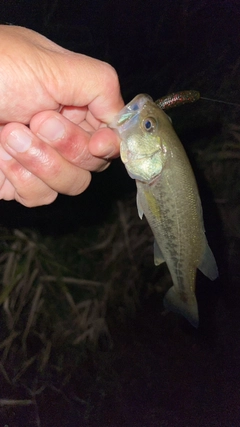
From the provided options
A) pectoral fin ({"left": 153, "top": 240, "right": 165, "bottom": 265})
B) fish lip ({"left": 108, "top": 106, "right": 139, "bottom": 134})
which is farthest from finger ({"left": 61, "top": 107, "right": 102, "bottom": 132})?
pectoral fin ({"left": 153, "top": 240, "right": 165, "bottom": 265})

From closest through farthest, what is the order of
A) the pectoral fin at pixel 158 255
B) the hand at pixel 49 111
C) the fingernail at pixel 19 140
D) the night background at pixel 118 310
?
the hand at pixel 49 111 < the fingernail at pixel 19 140 < the pectoral fin at pixel 158 255 < the night background at pixel 118 310

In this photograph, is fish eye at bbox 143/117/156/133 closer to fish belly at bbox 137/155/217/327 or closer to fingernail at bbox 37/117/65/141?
fish belly at bbox 137/155/217/327

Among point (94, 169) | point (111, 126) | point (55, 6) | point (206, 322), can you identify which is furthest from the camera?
point (206, 322)

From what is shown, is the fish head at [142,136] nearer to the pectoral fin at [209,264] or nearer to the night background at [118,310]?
the pectoral fin at [209,264]

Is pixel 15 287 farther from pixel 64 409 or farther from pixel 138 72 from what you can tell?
pixel 138 72

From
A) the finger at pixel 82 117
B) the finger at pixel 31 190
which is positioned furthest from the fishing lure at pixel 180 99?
the finger at pixel 31 190

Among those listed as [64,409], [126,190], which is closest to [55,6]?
[126,190]

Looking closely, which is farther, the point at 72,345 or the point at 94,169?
the point at 72,345
